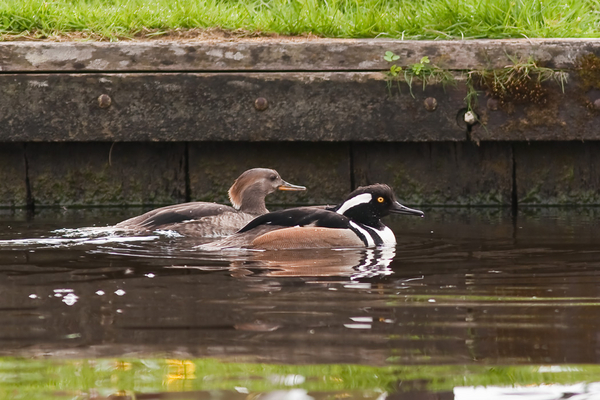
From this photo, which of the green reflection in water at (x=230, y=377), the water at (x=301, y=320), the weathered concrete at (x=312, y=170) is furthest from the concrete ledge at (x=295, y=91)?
the green reflection in water at (x=230, y=377)

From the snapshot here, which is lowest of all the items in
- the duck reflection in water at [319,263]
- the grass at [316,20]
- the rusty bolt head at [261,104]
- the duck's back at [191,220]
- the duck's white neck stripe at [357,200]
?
the duck reflection in water at [319,263]

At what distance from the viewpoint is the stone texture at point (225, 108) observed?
820 cm

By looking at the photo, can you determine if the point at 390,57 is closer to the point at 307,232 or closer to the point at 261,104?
the point at 261,104

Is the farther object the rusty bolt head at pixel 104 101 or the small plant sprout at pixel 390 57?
the rusty bolt head at pixel 104 101

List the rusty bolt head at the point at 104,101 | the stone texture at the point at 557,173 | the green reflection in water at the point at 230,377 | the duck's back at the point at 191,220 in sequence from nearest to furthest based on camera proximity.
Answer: the green reflection in water at the point at 230,377 → the duck's back at the point at 191,220 → the rusty bolt head at the point at 104,101 → the stone texture at the point at 557,173

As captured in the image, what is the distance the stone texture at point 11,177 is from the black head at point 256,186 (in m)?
1.94

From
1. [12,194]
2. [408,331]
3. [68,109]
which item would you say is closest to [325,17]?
[68,109]

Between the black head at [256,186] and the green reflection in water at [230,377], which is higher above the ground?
the black head at [256,186]

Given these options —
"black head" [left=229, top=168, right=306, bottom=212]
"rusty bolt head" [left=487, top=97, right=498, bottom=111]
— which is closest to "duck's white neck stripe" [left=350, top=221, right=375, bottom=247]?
"black head" [left=229, top=168, right=306, bottom=212]

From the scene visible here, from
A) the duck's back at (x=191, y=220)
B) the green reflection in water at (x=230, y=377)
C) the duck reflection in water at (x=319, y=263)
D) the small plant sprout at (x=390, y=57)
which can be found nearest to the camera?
the green reflection in water at (x=230, y=377)

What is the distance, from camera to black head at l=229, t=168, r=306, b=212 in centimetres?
825

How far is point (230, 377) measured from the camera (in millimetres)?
3199

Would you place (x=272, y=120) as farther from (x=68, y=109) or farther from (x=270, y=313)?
(x=270, y=313)

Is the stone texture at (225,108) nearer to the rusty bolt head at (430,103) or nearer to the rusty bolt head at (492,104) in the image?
the rusty bolt head at (430,103)
